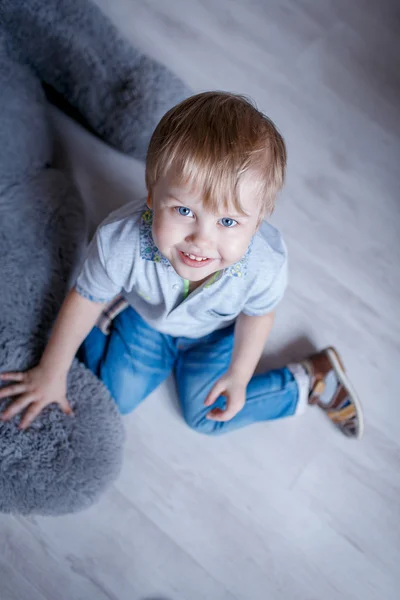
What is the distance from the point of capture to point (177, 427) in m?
1.00

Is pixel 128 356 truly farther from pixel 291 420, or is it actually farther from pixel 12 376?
pixel 291 420

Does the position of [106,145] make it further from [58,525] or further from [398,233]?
[58,525]

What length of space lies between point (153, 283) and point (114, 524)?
0.43 meters

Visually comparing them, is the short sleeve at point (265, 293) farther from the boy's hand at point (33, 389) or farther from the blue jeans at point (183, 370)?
the boy's hand at point (33, 389)

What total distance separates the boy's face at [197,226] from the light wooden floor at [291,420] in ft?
1.42

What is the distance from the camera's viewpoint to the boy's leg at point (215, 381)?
0.95 meters

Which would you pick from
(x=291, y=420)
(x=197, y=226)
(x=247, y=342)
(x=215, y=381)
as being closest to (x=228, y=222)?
(x=197, y=226)

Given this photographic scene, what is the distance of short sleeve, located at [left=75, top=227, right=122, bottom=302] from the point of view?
2.47 ft

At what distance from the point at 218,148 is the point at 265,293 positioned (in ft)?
0.87

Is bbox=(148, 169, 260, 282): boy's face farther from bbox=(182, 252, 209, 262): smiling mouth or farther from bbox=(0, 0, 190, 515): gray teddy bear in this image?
bbox=(0, 0, 190, 515): gray teddy bear

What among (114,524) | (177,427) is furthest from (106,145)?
(114,524)

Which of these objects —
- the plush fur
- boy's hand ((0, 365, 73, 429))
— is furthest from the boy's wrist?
the plush fur

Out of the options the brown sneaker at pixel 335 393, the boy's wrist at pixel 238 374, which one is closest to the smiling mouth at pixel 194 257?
the boy's wrist at pixel 238 374

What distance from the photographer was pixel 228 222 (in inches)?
24.3
